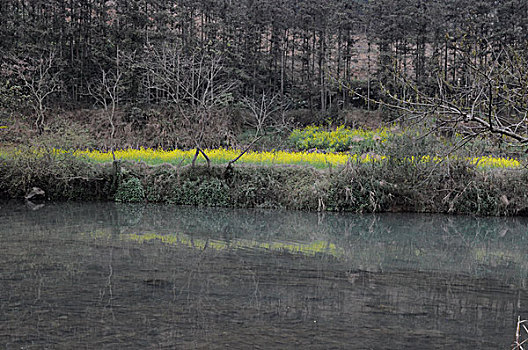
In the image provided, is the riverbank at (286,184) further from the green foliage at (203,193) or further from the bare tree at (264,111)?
the bare tree at (264,111)

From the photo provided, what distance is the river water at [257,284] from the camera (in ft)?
20.4

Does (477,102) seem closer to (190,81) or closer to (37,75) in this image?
(190,81)

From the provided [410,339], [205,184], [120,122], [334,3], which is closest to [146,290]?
[410,339]

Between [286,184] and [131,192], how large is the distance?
18.4ft

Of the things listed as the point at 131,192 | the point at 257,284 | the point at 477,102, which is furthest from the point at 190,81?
the point at 477,102

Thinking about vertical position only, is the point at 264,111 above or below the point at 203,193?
above

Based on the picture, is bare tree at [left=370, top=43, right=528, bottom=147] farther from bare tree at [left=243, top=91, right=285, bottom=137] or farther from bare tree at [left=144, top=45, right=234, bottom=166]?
bare tree at [left=243, top=91, right=285, bottom=137]

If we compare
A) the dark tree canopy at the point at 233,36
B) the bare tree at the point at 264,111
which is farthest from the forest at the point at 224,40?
the bare tree at the point at 264,111

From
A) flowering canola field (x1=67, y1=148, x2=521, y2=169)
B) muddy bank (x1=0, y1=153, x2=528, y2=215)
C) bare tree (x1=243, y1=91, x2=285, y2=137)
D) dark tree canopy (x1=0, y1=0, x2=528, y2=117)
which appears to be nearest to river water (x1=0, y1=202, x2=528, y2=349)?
muddy bank (x1=0, y1=153, x2=528, y2=215)

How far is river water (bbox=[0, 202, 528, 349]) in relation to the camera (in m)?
6.20

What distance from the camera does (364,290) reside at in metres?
8.33

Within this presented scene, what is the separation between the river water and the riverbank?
1.79 meters

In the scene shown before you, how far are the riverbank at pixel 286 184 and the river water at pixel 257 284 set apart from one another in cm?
179

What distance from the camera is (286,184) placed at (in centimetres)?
1764
